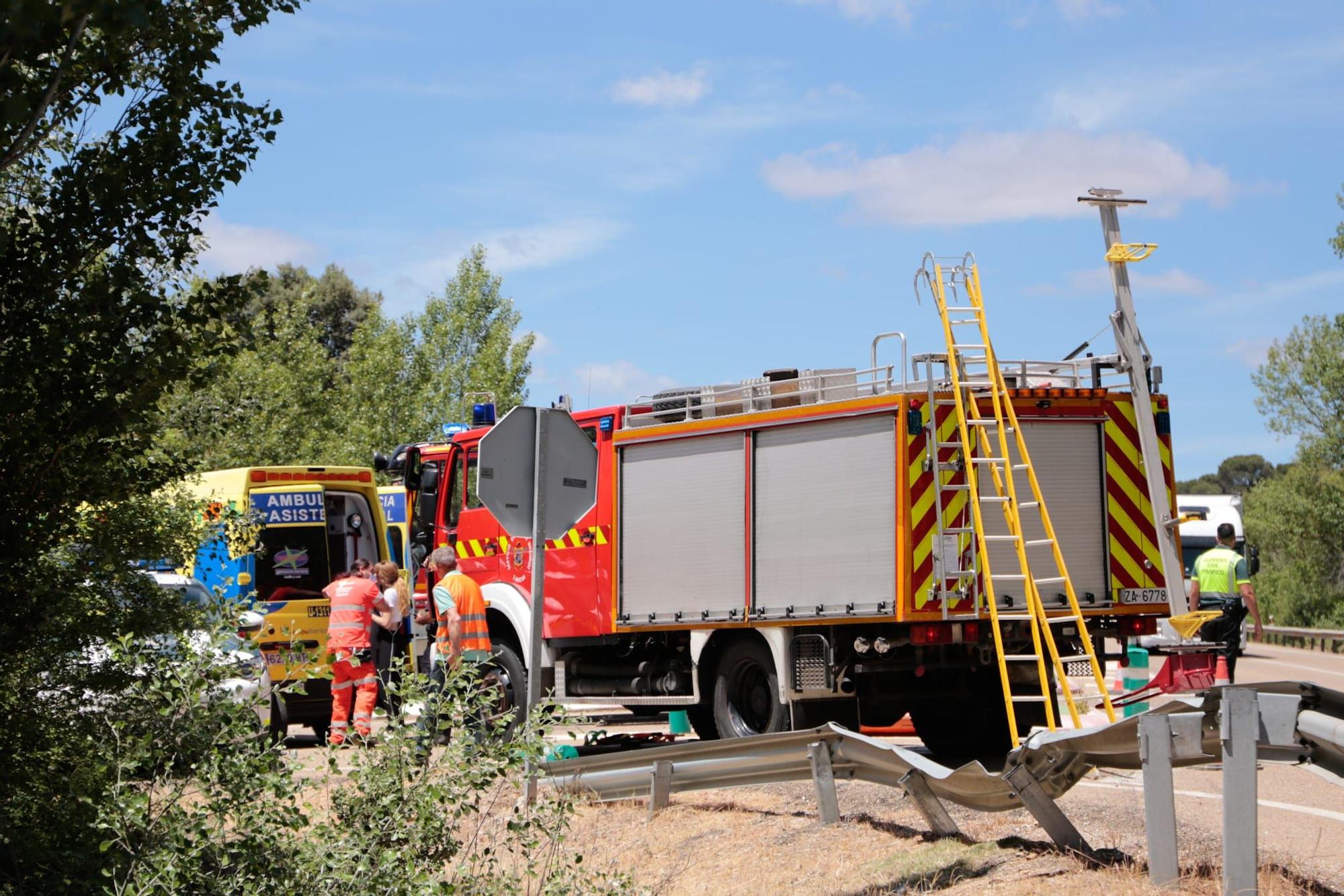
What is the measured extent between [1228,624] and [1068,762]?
402 inches

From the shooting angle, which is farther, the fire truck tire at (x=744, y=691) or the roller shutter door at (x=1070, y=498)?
Result: the fire truck tire at (x=744, y=691)

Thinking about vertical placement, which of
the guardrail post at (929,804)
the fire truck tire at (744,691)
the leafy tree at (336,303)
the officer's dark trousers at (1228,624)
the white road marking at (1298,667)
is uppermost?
the leafy tree at (336,303)

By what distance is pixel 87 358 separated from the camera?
287 inches

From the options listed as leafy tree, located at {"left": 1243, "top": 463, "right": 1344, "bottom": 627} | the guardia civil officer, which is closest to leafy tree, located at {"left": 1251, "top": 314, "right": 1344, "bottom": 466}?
leafy tree, located at {"left": 1243, "top": 463, "right": 1344, "bottom": 627}

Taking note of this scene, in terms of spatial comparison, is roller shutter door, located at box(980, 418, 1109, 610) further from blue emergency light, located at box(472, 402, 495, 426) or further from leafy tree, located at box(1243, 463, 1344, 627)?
leafy tree, located at box(1243, 463, 1344, 627)

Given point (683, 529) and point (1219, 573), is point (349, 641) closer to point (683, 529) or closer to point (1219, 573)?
point (683, 529)

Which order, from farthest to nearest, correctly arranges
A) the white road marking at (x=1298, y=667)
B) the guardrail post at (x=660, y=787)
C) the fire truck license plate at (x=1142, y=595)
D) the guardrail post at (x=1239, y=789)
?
the white road marking at (x=1298, y=667), the fire truck license plate at (x=1142, y=595), the guardrail post at (x=660, y=787), the guardrail post at (x=1239, y=789)

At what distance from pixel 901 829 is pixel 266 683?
10.8ft

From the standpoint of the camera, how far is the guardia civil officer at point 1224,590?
1631cm

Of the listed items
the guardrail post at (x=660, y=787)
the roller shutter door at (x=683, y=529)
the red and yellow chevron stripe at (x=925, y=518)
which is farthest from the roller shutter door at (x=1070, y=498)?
the guardrail post at (x=660, y=787)

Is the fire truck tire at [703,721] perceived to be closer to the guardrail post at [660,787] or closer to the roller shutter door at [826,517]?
the roller shutter door at [826,517]

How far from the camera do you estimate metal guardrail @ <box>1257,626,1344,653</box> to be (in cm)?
3417

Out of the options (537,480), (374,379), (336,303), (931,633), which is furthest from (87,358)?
(336,303)

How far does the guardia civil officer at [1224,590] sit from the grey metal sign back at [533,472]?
918 centimetres
